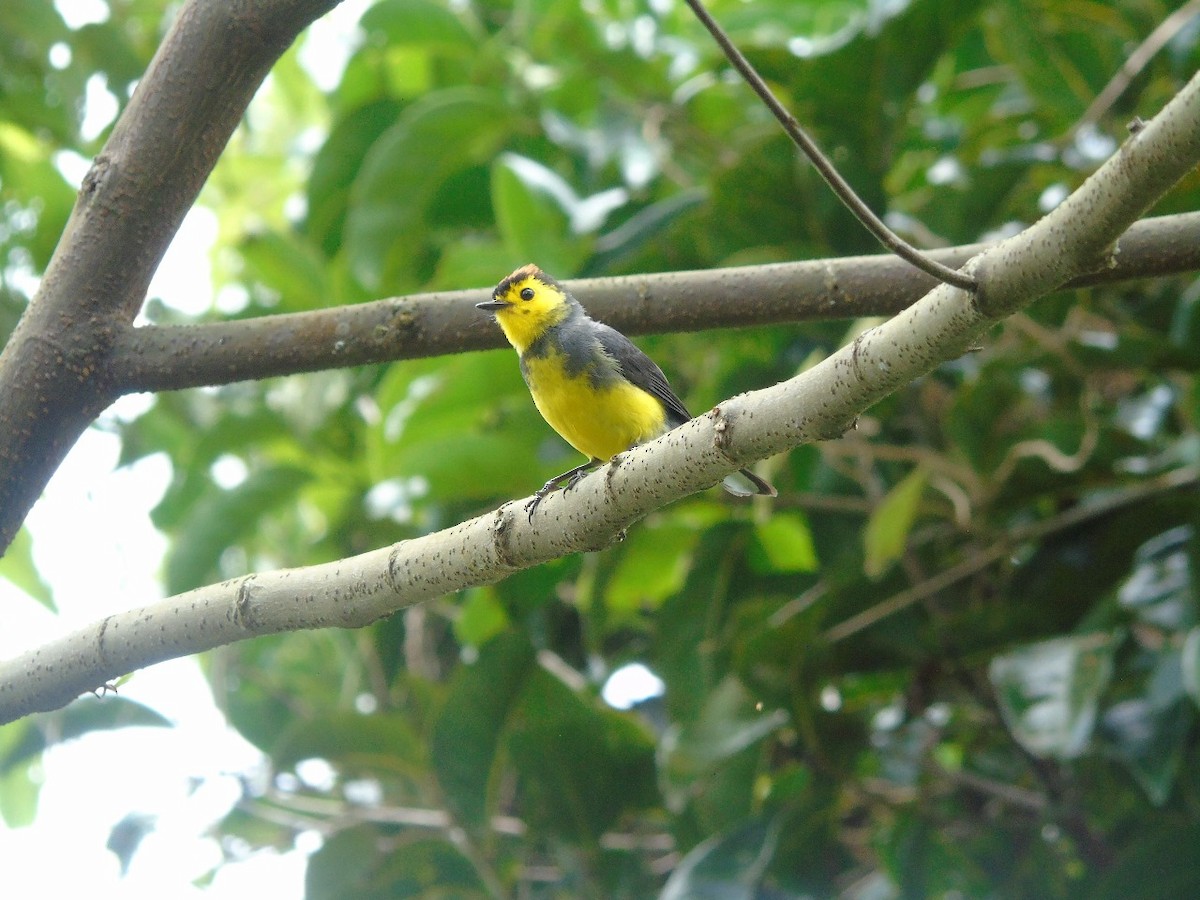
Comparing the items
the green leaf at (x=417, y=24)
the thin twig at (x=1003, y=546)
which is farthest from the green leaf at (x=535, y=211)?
the thin twig at (x=1003, y=546)

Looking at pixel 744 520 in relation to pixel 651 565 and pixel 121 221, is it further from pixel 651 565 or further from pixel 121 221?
pixel 121 221

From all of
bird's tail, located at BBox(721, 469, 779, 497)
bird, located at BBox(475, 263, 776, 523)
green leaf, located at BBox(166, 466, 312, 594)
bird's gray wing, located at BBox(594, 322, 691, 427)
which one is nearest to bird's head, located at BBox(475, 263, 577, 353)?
bird, located at BBox(475, 263, 776, 523)

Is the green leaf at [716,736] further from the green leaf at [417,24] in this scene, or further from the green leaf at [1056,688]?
the green leaf at [417,24]

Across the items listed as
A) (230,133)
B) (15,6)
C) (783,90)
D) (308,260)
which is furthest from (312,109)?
(230,133)

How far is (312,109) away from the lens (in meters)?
6.19

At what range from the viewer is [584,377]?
10.8ft

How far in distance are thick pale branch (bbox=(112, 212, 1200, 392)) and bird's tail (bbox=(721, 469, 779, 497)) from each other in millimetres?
580

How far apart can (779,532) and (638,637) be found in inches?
30.8

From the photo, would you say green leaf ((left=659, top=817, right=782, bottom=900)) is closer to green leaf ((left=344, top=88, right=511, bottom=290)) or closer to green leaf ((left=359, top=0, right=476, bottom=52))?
green leaf ((left=344, top=88, right=511, bottom=290))

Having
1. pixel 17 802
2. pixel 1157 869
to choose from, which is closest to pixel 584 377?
pixel 1157 869

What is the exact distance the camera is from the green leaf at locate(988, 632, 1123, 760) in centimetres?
324

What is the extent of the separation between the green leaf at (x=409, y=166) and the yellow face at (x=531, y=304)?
0.80 m

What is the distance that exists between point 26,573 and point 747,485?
2.36m

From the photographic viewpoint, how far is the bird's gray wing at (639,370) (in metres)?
3.39
